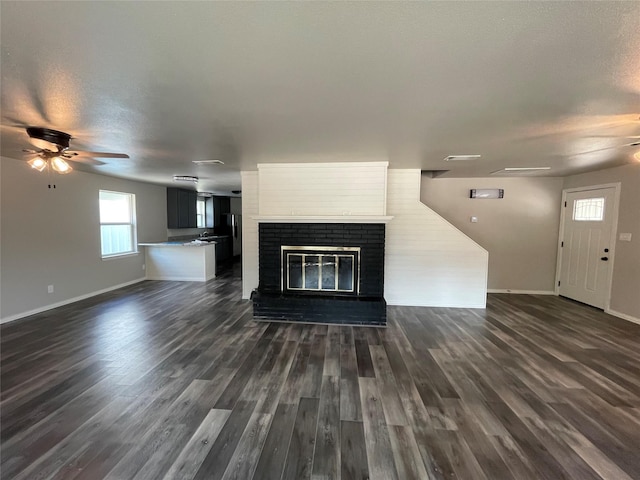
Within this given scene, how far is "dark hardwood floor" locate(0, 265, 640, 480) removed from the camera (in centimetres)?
170

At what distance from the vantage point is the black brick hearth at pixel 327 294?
4055 millimetres

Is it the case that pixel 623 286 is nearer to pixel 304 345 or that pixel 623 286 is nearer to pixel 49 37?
pixel 304 345

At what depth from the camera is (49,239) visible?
4.48m

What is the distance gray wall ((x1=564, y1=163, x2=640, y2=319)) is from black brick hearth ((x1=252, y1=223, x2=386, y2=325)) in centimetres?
374

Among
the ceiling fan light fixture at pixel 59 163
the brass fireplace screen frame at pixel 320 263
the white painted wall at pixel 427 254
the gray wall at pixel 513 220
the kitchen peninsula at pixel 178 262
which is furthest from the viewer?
the kitchen peninsula at pixel 178 262

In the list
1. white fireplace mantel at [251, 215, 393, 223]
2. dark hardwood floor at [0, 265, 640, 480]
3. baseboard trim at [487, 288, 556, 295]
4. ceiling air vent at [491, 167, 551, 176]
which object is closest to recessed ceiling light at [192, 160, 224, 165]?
white fireplace mantel at [251, 215, 393, 223]

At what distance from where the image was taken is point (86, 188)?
5.13 m

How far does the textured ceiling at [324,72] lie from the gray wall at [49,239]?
1.64 metres

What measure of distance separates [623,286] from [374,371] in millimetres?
4519

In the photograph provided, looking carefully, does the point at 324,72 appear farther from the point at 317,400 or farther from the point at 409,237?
the point at 409,237

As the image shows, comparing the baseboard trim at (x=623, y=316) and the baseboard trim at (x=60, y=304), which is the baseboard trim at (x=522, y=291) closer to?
the baseboard trim at (x=623, y=316)

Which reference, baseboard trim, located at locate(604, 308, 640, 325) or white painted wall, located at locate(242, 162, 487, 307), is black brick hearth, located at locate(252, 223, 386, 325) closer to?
white painted wall, located at locate(242, 162, 487, 307)

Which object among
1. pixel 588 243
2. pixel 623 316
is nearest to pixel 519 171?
pixel 588 243

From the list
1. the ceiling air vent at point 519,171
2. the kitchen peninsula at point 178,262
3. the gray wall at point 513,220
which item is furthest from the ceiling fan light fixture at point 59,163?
the ceiling air vent at point 519,171
